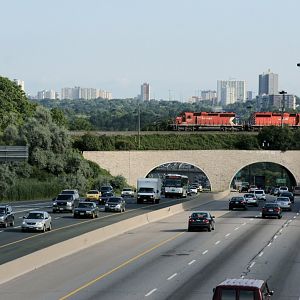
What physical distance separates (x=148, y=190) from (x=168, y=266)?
164 feet

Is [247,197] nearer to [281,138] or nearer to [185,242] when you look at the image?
[185,242]

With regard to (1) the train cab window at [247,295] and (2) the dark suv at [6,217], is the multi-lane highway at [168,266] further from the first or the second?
(1) the train cab window at [247,295]

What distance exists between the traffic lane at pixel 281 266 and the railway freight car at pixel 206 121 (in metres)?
93.8

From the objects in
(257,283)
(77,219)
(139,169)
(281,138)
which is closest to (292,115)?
(281,138)

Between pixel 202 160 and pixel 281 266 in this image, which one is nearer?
pixel 281 266

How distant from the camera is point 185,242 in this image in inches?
1809

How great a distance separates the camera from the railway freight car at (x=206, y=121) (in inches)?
5699

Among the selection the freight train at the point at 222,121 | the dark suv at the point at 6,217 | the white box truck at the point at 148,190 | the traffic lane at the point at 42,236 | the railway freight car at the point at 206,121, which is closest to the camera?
the traffic lane at the point at 42,236

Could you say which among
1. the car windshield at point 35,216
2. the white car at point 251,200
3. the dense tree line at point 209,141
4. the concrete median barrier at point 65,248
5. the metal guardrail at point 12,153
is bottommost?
the white car at point 251,200

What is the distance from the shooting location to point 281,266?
35125 mm

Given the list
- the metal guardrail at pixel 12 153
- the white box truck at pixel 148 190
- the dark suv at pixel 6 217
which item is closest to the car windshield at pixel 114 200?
the metal guardrail at pixel 12 153

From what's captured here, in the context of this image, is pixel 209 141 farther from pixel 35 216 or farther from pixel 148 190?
pixel 35 216

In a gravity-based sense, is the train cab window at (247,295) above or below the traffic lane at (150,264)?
above

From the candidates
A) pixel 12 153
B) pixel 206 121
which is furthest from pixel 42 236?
pixel 206 121
